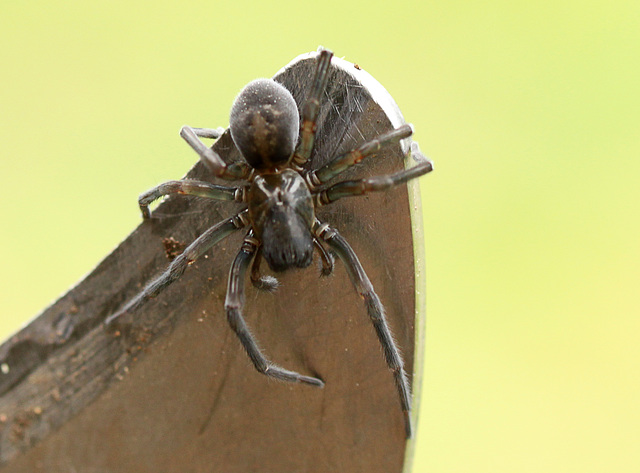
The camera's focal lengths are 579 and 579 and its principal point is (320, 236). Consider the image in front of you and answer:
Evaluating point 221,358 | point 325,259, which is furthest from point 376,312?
point 221,358

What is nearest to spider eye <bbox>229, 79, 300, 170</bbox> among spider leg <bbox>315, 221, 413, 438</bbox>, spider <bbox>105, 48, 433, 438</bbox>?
spider <bbox>105, 48, 433, 438</bbox>

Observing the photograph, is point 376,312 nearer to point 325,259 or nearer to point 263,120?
point 325,259

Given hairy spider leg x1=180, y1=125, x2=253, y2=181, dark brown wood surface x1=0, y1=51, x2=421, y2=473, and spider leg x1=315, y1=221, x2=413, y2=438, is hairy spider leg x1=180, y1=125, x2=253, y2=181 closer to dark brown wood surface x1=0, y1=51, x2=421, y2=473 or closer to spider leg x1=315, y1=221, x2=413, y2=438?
dark brown wood surface x1=0, y1=51, x2=421, y2=473

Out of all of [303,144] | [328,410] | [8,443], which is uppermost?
[303,144]

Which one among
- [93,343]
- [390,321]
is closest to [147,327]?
[93,343]

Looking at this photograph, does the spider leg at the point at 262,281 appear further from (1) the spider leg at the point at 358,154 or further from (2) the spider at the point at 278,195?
(1) the spider leg at the point at 358,154

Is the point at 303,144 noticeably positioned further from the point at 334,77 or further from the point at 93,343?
the point at 93,343
